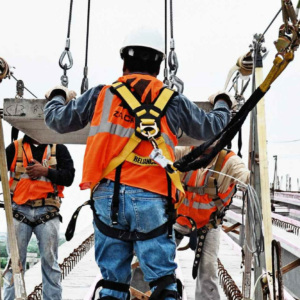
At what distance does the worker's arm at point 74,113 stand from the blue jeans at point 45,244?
1725 mm

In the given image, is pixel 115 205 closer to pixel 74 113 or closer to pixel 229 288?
pixel 74 113

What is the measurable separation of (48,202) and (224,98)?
2086 millimetres

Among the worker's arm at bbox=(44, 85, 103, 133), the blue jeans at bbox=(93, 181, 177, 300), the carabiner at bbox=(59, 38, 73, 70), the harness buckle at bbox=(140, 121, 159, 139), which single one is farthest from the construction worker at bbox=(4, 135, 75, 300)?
the harness buckle at bbox=(140, 121, 159, 139)

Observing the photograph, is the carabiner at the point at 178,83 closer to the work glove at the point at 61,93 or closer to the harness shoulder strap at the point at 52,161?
the work glove at the point at 61,93

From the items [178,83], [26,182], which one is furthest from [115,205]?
[26,182]

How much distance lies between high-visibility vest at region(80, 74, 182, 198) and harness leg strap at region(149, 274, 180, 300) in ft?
1.42

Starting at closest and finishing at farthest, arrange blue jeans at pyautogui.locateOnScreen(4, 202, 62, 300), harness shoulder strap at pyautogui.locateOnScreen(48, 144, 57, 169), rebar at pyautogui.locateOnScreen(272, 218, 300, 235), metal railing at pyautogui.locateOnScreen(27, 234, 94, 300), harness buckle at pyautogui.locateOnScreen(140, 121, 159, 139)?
harness buckle at pyautogui.locateOnScreen(140, 121, 159, 139) < blue jeans at pyautogui.locateOnScreen(4, 202, 62, 300) < harness shoulder strap at pyautogui.locateOnScreen(48, 144, 57, 169) < metal railing at pyautogui.locateOnScreen(27, 234, 94, 300) < rebar at pyautogui.locateOnScreen(272, 218, 300, 235)

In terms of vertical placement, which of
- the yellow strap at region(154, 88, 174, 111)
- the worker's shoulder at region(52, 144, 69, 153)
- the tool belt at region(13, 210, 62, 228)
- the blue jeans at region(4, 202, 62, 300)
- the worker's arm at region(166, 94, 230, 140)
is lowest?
the blue jeans at region(4, 202, 62, 300)

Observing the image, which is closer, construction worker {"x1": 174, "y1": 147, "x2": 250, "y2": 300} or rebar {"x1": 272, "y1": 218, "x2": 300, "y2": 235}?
construction worker {"x1": 174, "y1": 147, "x2": 250, "y2": 300}

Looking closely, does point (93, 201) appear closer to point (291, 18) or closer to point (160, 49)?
point (160, 49)

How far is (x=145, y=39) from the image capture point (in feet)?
8.92

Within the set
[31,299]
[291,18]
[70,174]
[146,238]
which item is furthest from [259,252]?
[31,299]

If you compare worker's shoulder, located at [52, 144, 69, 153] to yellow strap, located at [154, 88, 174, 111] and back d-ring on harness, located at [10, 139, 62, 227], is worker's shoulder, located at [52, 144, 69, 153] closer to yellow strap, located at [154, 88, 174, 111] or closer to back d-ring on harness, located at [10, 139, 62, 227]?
back d-ring on harness, located at [10, 139, 62, 227]

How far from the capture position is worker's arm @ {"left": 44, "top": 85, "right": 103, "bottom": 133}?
8.95 ft
